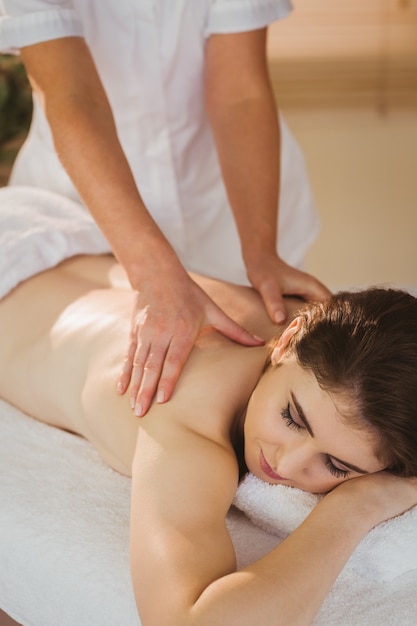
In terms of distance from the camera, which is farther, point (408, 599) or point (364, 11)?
point (364, 11)

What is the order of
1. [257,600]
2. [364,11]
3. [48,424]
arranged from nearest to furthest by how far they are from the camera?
1. [257,600]
2. [48,424]
3. [364,11]

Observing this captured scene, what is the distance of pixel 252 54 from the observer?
2.22 m

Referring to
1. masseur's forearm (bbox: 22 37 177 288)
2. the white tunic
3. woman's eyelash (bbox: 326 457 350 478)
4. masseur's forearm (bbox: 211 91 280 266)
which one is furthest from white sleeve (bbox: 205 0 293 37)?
woman's eyelash (bbox: 326 457 350 478)

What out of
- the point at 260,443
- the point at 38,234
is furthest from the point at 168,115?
the point at 260,443

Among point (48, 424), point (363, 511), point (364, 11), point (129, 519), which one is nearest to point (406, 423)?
point (363, 511)

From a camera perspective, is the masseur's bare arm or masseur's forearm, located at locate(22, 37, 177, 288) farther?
masseur's forearm, located at locate(22, 37, 177, 288)

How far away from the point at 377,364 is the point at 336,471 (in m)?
0.19

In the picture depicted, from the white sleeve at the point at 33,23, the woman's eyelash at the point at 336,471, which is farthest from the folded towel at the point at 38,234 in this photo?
the woman's eyelash at the point at 336,471

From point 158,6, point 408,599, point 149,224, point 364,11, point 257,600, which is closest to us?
point 257,600

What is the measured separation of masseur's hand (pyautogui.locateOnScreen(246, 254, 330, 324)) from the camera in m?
1.94

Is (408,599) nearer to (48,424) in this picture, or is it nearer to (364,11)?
(48,424)

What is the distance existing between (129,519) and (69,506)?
0.10m

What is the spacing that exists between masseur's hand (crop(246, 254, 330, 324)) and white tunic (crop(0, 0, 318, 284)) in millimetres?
347

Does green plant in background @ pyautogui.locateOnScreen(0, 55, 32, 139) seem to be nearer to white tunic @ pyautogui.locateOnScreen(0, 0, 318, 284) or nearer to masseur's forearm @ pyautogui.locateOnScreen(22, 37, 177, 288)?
white tunic @ pyautogui.locateOnScreen(0, 0, 318, 284)
